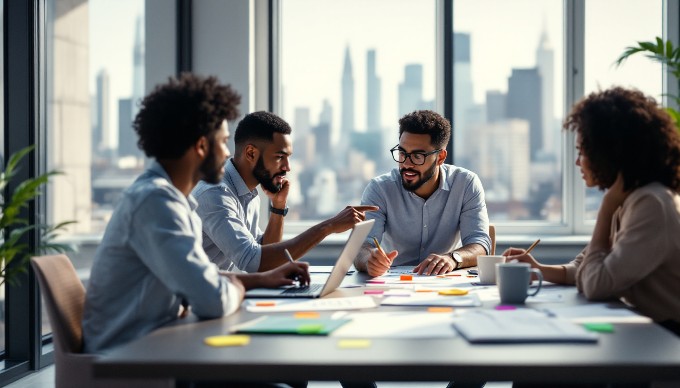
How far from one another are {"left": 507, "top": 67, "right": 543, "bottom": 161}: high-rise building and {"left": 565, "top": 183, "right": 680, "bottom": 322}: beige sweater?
3.29 m

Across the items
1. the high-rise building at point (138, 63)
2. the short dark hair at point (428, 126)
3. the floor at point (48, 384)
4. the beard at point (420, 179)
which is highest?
the high-rise building at point (138, 63)

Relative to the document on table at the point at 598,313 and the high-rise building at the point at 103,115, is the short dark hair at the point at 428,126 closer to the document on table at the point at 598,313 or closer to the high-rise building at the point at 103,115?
the document on table at the point at 598,313

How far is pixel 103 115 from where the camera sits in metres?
4.34

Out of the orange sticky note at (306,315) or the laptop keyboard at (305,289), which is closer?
the orange sticky note at (306,315)

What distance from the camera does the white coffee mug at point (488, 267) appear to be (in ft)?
7.86

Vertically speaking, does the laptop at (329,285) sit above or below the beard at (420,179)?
below

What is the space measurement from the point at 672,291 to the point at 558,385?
1.28 feet

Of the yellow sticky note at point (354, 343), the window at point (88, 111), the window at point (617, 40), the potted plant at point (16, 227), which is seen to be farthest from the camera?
the window at point (617, 40)

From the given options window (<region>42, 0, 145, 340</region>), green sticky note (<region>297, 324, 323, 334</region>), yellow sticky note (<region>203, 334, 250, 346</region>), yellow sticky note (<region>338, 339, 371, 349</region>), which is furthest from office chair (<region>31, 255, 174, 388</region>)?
window (<region>42, 0, 145, 340</region>)

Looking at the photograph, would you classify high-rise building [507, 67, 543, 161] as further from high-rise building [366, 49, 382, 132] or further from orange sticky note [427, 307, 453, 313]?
orange sticky note [427, 307, 453, 313]

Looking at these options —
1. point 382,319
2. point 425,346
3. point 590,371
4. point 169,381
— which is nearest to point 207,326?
point 169,381

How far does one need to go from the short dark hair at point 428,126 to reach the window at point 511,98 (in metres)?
1.78

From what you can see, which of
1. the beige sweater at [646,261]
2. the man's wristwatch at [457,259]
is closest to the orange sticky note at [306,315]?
the beige sweater at [646,261]

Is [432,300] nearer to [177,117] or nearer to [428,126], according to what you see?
[177,117]
